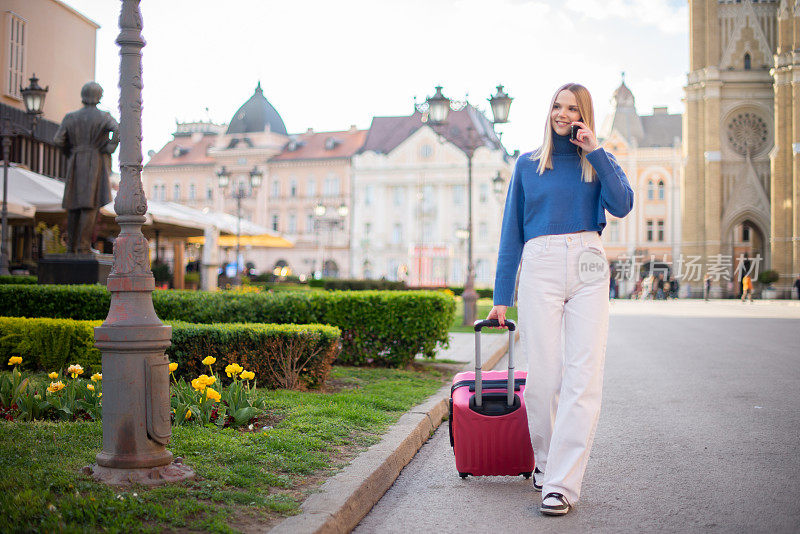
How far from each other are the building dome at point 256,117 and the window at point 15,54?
5088 cm

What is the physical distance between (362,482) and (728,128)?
208ft

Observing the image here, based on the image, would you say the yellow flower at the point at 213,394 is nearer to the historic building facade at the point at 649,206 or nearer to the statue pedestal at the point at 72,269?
the statue pedestal at the point at 72,269

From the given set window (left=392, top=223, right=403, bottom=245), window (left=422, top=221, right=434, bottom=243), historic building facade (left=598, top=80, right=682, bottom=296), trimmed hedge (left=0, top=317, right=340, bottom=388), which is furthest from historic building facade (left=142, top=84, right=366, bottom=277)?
trimmed hedge (left=0, top=317, right=340, bottom=388)

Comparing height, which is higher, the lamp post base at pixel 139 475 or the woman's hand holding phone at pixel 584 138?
the woman's hand holding phone at pixel 584 138

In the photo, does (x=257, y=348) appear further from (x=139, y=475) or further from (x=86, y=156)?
(x=86, y=156)

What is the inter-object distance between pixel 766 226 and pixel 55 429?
205 feet

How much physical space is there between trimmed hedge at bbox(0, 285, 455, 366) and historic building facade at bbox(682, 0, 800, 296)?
177 feet

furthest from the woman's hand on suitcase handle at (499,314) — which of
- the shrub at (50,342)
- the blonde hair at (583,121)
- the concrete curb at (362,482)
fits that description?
the shrub at (50,342)

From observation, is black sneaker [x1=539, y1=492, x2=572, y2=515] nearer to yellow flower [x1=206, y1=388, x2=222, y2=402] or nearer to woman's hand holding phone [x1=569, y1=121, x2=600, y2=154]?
woman's hand holding phone [x1=569, y1=121, x2=600, y2=154]

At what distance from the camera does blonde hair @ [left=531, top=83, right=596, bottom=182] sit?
167 inches

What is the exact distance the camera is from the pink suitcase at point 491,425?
4445 mm

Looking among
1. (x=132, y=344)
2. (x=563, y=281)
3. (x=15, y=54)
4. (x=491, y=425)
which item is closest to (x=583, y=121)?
(x=563, y=281)

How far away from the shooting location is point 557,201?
13.9ft

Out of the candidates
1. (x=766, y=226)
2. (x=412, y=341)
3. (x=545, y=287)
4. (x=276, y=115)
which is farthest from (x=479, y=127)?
(x=545, y=287)
